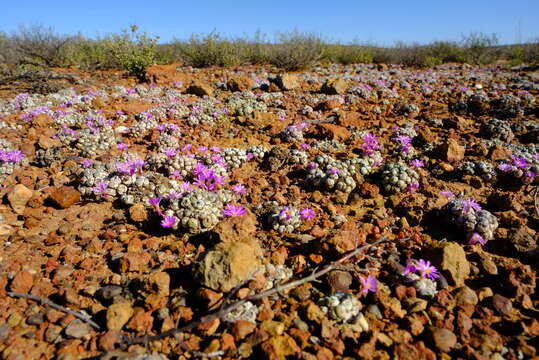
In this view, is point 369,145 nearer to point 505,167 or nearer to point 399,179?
point 399,179

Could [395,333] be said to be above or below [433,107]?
below

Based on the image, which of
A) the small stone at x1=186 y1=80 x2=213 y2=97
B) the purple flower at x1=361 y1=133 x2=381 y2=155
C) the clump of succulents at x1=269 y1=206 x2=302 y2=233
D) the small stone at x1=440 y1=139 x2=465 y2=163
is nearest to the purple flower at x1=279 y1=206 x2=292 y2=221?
the clump of succulents at x1=269 y1=206 x2=302 y2=233

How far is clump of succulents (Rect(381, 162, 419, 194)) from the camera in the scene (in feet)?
13.3

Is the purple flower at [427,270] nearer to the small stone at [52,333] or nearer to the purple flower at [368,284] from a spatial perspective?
the purple flower at [368,284]

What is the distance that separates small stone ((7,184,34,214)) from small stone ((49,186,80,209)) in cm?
30

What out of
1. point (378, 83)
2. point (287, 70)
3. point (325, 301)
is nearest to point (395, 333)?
point (325, 301)

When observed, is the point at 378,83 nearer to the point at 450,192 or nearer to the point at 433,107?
the point at 433,107

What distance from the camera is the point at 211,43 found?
1368cm

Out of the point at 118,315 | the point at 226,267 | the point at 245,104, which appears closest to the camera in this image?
the point at 118,315

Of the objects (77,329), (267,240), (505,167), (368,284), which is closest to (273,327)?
(368,284)

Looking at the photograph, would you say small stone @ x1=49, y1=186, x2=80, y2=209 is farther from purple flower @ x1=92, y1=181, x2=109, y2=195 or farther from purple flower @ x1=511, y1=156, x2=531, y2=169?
purple flower @ x1=511, y1=156, x2=531, y2=169

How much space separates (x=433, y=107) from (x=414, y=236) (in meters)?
5.36

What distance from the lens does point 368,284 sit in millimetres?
2547

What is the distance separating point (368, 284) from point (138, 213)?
240 cm
